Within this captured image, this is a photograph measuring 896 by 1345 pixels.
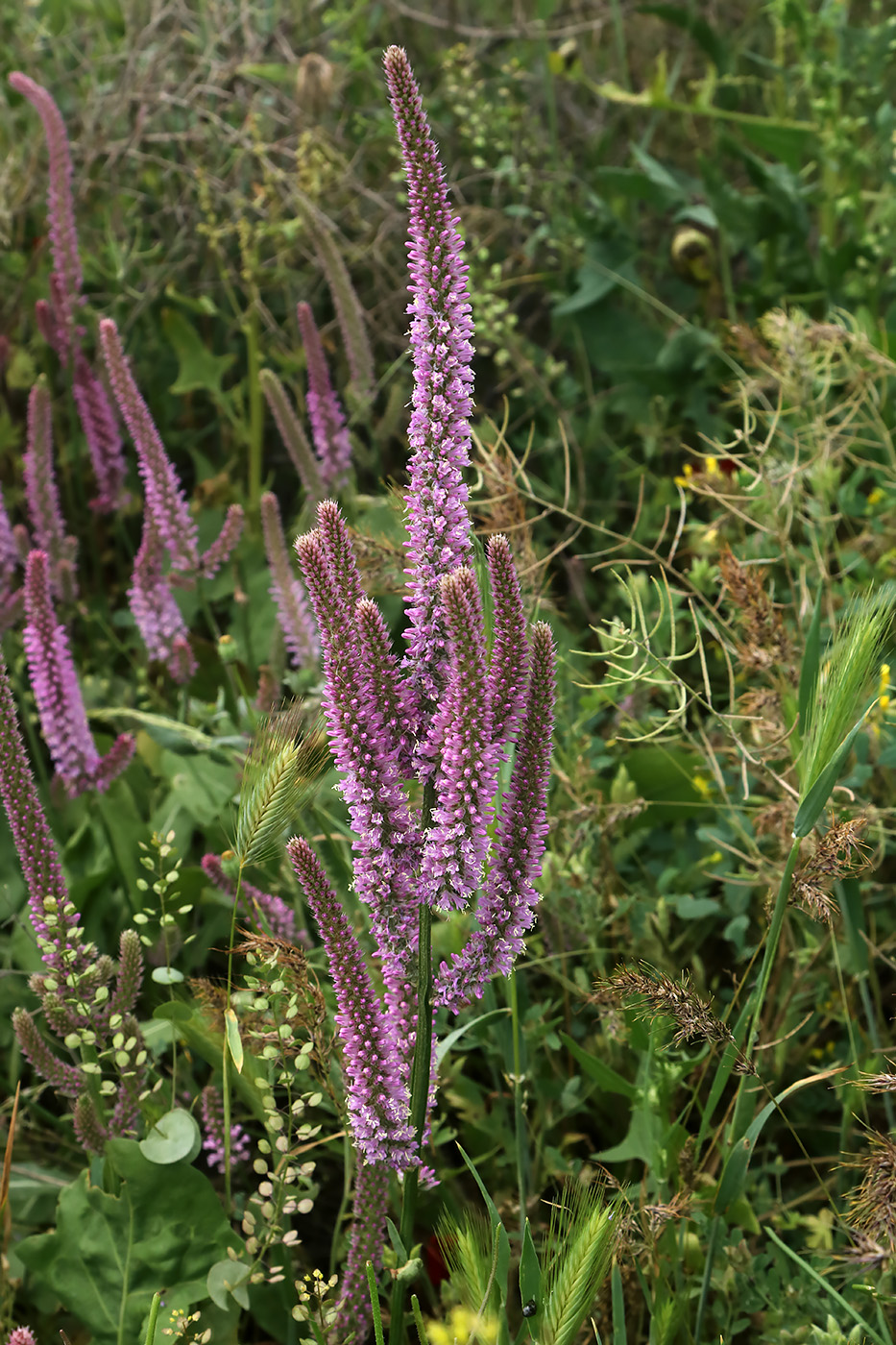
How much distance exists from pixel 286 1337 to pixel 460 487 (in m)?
1.10

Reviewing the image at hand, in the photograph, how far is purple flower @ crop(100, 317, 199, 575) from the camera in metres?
2.08

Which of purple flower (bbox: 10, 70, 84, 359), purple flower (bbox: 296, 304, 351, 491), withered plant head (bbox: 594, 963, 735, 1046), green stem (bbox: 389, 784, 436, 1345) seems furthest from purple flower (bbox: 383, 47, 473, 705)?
purple flower (bbox: 10, 70, 84, 359)

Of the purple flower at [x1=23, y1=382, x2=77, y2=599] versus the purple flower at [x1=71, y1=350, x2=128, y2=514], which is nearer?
the purple flower at [x1=23, y1=382, x2=77, y2=599]

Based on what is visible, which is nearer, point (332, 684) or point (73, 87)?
point (332, 684)

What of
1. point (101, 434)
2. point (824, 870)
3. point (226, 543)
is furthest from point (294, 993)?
point (101, 434)

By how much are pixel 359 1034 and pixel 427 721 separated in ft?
0.97

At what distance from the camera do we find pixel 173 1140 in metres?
1.42

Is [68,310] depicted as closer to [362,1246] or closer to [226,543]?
[226,543]

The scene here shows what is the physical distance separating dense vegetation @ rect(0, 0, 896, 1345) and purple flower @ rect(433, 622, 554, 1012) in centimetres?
1

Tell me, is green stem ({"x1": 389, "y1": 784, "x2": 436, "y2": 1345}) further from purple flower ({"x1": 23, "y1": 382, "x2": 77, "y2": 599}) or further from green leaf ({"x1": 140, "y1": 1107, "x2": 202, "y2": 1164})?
purple flower ({"x1": 23, "y1": 382, "x2": 77, "y2": 599})

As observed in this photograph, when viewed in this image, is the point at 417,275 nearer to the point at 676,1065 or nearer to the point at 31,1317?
the point at 676,1065

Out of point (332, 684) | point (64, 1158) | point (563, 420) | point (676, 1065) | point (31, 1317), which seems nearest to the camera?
point (332, 684)

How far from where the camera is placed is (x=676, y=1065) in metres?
1.47

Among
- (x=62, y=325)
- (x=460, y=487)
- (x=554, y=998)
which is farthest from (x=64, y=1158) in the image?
(x=62, y=325)
